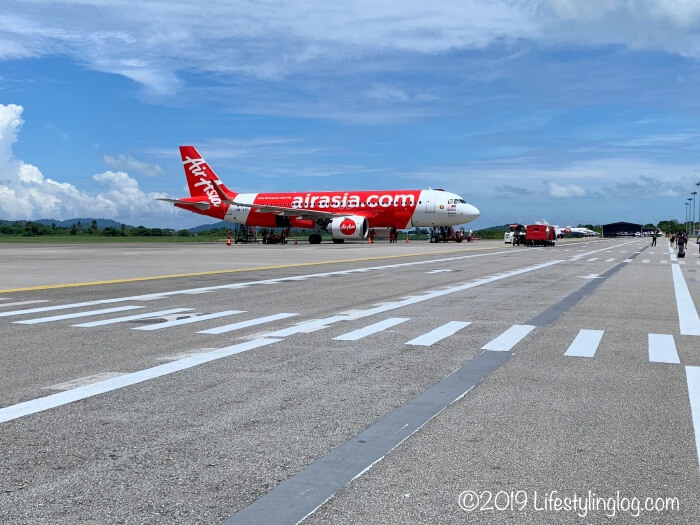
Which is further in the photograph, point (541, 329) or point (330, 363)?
point (541, 329)

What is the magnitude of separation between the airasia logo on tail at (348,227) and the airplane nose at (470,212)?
28.2 feet

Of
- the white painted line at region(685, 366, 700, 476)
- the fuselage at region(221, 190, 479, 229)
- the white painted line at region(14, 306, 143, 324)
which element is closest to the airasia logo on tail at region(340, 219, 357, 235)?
the fuselage at region(221, 190, 479, 229)

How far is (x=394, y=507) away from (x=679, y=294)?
1442cm

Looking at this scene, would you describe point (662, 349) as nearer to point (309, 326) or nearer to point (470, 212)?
point (309, 326)

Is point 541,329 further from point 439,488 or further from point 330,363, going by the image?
point 439,488

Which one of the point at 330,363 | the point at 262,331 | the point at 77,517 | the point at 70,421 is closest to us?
the point at 77,517

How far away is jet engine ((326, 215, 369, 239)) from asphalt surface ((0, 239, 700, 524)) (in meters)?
42.8

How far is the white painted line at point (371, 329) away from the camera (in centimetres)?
873

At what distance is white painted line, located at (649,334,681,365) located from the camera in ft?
24.9

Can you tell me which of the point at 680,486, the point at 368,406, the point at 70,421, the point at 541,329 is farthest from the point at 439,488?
the point at 541,329

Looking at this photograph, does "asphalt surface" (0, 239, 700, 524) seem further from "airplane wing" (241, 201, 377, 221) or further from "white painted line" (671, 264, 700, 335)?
"airplane wing" (241, 201, 377, 221)

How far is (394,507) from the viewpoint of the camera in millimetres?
3477

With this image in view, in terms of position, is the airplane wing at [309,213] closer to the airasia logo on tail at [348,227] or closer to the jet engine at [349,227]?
the jet engine at [349,227]

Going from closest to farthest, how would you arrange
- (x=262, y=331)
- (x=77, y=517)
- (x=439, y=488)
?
(x=77, y=517) < (x=439, y=488) < (x=262, y=331)
